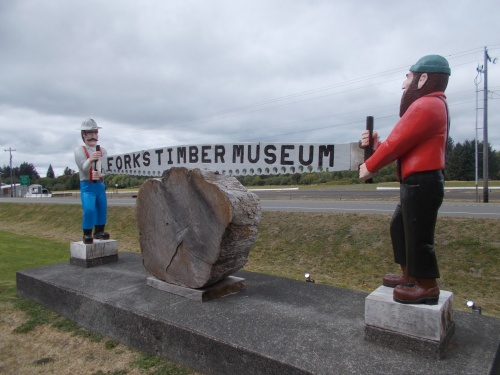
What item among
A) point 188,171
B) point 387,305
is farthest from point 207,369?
point 188,171

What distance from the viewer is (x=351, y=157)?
3.32m

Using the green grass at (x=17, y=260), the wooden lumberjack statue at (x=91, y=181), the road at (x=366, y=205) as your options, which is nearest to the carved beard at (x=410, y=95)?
the wooden lumberjack statue at (x=91, y=181)

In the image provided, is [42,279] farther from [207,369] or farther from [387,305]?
[387,305]

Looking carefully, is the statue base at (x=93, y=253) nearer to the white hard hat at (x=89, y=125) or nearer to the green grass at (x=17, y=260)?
the green grass at (x=17, y=260)

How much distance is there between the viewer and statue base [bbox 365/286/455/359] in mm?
2531

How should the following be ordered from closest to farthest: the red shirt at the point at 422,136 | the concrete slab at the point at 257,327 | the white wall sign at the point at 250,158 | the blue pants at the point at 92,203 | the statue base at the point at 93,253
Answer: the concrete slab at the point at 257,327, the red shirt at the point at 422,136, the white wall sign at the point at 250,158, the statue base at the point at 93,253, the blue pants at the point at 92,203

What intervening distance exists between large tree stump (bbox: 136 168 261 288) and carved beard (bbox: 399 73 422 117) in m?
1.62

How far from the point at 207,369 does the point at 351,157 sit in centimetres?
208

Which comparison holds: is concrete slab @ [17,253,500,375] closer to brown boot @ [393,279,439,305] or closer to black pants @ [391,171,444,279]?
brown boot @ [393,279,439,305]

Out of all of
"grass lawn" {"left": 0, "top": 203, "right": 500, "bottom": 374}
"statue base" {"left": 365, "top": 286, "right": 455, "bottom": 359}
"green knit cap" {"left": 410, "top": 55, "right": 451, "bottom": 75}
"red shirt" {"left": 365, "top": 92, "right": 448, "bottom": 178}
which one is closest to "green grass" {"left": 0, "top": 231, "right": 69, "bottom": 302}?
"grass lawn" {"left": 0, "top": 203, "right": 500, "bottom": 374}

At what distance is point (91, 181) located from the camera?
5.46 m

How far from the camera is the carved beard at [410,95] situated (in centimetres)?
276

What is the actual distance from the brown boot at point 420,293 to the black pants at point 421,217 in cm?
6

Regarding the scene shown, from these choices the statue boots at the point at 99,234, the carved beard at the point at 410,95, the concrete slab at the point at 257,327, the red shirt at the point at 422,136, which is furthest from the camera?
the statue boots at the point at 99,234
